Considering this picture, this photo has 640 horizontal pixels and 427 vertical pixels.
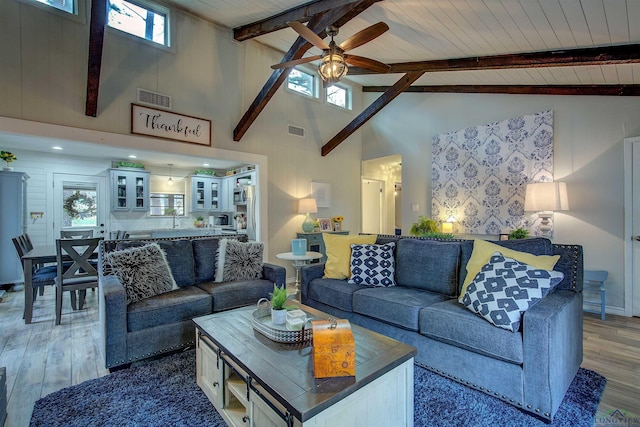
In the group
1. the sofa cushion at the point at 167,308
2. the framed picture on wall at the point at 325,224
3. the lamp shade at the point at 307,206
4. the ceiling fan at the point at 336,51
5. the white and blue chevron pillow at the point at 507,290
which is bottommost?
the sofa cushion at the point at 167,308

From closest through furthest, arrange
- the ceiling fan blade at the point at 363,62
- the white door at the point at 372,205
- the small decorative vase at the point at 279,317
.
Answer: the small decorative vase at the point at 279,317 → the ceiling fan blade at the point at 363,62 → the white door at the point at 372,205

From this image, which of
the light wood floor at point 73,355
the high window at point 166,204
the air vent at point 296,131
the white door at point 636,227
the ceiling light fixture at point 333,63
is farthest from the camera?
the high window at point 166,204

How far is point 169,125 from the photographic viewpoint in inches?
161

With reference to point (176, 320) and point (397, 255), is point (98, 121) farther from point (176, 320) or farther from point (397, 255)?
point (397, 255)

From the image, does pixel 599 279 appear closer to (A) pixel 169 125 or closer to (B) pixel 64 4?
Result: (A) pixel 169 125

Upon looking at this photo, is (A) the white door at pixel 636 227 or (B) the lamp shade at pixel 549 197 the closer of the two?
(A) the white door at pixel 636 227

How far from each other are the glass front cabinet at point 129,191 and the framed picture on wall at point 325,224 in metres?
3.88

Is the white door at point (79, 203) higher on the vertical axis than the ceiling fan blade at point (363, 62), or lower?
lower

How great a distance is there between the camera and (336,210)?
20.5 ft

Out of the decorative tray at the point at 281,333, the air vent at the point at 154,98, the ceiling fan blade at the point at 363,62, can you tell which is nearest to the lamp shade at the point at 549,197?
the ceiling fan blade at the point at 363,62

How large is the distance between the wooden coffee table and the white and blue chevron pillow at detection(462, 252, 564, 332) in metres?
0.66

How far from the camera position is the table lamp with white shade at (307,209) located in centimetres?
536

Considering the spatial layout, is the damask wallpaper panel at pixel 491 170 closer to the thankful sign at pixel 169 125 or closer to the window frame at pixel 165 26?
the thankful sign at pixel 169 125

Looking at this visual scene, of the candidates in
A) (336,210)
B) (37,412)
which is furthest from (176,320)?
(336,210)
